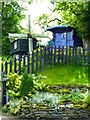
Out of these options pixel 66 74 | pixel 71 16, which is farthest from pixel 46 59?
pixel 71 16

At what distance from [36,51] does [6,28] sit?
39 centimetres

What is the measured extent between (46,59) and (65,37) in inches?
12.2

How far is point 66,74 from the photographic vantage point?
229cm

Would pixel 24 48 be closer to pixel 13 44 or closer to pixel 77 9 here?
pixel 13 44

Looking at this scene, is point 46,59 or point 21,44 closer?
point 21,44

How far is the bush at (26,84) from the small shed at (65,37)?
1.33 ft

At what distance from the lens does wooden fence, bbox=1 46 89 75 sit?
7.45 ft

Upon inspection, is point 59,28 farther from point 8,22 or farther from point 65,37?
point 8,22

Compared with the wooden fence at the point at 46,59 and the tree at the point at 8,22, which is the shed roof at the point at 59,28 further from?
the tree at the point at 8,22

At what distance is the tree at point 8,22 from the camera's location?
89.1 inches

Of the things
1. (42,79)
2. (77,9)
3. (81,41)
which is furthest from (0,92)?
(77,9)

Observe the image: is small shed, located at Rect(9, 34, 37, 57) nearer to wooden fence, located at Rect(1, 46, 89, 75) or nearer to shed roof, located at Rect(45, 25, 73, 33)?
wooden fence, located at Rect(1, 46, 89, 75)

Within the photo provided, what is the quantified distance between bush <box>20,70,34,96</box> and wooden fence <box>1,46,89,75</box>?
81 millimetres

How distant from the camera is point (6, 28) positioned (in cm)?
228
